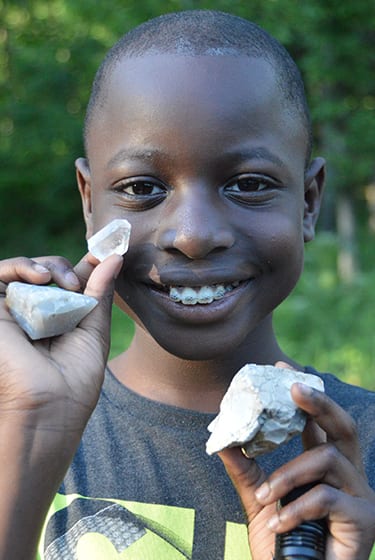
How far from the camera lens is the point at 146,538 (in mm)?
1778

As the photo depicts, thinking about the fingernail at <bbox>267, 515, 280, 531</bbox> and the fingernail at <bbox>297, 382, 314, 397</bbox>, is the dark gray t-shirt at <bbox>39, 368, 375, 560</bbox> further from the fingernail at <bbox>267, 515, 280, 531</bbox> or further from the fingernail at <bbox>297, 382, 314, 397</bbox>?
the fingernail at <bbox>297, 382, 314, 397</bbox>

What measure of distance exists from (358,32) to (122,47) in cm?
506

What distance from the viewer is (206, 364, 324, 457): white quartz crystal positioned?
1485mm

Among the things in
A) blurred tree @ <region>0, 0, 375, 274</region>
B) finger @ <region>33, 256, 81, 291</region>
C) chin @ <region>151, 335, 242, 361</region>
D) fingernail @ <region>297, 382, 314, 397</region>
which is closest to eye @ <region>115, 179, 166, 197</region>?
finger @ <region>33, 256, 81, 291</region>

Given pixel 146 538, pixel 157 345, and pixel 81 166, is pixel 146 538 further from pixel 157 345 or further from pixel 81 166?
pixel 81 166

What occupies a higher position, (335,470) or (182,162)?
(182,162)

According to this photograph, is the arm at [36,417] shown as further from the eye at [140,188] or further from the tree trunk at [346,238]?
the tree trunk at [346,238]

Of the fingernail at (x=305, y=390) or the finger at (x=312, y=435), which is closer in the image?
the fingernail at (x=305, y=390)

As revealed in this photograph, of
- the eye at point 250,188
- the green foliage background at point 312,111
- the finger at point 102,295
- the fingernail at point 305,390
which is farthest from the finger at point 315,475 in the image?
the green foliage background at point 312,111

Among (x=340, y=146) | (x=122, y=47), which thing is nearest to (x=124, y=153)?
(x=122, y=47)

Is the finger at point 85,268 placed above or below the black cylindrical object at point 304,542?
above

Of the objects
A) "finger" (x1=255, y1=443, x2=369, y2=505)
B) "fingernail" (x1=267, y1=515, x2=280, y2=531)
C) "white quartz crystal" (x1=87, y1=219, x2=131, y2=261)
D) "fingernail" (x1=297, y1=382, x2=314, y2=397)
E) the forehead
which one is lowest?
"fingernail" (x1=267, y1=515, x2=280, y2=531)

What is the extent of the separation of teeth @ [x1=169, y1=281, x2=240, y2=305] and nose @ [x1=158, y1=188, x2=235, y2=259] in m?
0.10

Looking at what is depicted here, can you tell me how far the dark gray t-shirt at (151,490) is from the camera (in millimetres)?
1776
